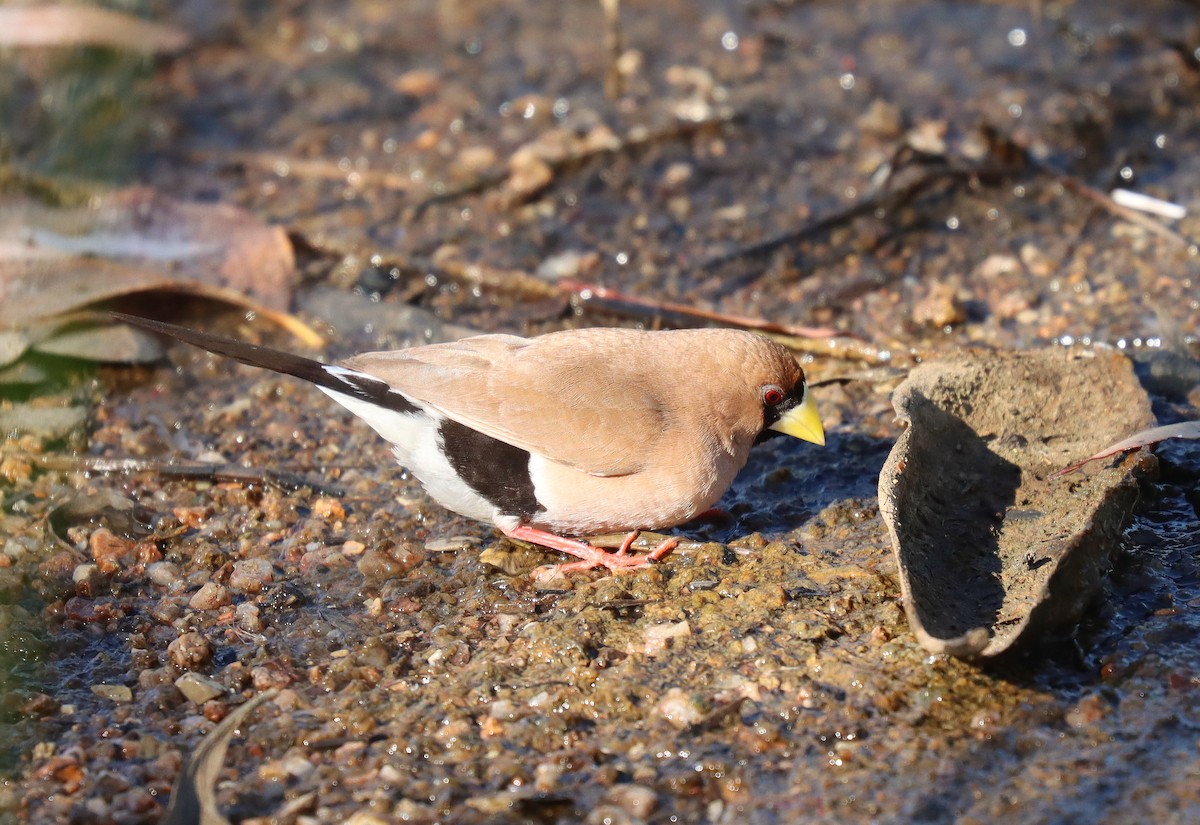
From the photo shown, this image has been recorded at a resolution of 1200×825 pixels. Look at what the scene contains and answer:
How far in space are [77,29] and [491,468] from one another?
169 inches

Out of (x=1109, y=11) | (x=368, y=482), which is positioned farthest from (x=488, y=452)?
(x=1109, y=11)

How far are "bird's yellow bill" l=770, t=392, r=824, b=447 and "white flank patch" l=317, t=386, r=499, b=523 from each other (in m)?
0.97

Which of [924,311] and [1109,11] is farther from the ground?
[1109,11]

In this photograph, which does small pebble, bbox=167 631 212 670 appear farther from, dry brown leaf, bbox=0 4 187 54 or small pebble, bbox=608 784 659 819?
dry brown leaf, bbox=0 4 187 54

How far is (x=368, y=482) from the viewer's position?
Answer: 426 cm

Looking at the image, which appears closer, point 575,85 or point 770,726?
point 770,726

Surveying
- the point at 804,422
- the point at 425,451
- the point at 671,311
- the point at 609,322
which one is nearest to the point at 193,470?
the point at 425,451

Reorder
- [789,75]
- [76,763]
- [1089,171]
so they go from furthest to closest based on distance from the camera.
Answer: [789,75] → [1089,171] → [76,763]

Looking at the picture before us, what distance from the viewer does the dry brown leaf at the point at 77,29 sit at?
6.45 metres

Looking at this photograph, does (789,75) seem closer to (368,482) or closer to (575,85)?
(575,85)

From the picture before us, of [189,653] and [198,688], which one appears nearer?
[198,688]

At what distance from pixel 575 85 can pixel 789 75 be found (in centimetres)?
115

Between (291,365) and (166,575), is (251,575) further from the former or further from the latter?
(291,365)

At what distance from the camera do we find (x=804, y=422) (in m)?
3.96
